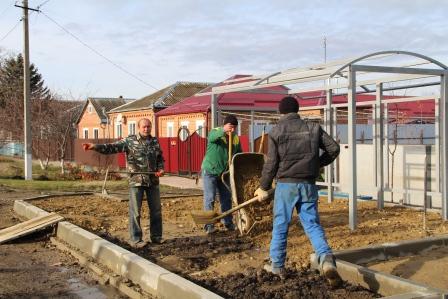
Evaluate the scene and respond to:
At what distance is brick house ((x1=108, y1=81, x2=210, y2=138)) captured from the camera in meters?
36.2

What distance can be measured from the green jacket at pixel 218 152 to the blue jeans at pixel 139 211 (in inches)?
37.8

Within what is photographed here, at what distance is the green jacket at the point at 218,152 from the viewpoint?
8.14m

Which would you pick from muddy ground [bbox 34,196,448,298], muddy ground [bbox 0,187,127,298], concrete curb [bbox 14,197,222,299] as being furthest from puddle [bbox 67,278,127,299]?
muddy ground [bbox 34,196,448,298]

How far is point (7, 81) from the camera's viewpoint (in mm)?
59125

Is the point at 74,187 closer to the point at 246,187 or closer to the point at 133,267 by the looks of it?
the point at 246,187

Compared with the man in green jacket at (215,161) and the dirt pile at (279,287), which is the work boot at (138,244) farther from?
the dirt pile at (279,287)

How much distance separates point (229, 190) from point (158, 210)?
1194 millimetres

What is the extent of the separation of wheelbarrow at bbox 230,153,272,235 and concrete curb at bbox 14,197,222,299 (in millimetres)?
1878

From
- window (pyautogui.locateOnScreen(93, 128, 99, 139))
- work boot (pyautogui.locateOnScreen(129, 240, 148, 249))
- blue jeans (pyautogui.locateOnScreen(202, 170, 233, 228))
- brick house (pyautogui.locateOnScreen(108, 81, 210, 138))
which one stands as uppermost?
brick house (pyautogui.locateOnScreen(108, 81, 210, 138))

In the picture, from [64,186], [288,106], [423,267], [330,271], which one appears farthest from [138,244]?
[64,186]

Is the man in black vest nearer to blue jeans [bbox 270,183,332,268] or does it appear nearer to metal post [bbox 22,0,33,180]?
blue jeans [bbox 270,183,332,268]

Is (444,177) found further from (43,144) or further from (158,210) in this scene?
(43,144)

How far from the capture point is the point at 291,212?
5.36 metres

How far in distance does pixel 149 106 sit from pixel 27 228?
90.1 ft
